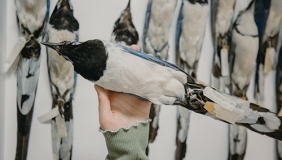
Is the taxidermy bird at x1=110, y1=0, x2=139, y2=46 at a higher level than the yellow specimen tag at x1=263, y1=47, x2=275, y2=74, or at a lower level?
higher

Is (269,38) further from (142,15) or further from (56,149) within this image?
(56,149)

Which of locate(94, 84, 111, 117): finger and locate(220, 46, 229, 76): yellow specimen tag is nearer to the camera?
locate(94, 84, 111, 117): finger

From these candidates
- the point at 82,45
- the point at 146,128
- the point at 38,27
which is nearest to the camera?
the point at 82,45

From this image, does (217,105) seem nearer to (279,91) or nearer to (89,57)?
(89,57)

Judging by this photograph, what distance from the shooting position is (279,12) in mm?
990

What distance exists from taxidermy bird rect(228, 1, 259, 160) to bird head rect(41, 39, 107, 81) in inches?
22.1

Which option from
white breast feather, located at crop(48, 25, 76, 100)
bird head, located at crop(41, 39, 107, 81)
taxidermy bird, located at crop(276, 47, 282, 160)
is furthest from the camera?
taxidermy bird, located at crop(276, 47, 282, 160)

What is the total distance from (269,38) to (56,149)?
2.72ft

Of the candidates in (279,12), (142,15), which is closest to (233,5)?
(279,12)

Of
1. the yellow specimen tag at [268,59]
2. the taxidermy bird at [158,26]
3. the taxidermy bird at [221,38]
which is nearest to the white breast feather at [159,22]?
the taxidermy bird at [158,26]

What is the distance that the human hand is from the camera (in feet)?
2.22

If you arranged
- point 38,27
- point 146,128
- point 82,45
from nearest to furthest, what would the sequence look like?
point 82,45
point 146,128
point 38,27

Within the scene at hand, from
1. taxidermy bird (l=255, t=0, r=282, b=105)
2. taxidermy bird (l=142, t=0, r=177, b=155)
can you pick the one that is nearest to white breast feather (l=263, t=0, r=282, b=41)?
taxidermy bird (l=255, t=0, r=282, b=105)

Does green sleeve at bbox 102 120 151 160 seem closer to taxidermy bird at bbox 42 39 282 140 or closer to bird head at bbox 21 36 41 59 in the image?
taxidermy bird at bbox 42 39 282 140
